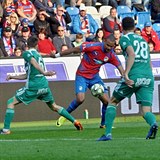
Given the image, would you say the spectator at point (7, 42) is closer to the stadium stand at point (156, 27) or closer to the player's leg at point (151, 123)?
the stadium stand at point (156, 27)

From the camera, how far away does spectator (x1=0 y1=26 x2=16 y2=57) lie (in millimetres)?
23250

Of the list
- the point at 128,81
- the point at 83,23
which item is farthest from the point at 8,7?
the point at 128,81

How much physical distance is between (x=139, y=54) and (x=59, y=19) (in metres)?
12.6

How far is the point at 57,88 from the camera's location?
70.4 feet

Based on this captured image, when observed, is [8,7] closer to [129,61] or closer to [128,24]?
[128,24]

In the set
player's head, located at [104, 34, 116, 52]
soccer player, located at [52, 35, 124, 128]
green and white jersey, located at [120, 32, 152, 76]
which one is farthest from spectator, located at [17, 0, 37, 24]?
green and white jersey, located at [120, 32, 152, 76]

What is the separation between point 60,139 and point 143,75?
1.94m

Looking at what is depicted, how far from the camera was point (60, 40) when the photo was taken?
81.1 ft

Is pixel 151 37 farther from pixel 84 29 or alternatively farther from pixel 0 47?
pixel 0 47

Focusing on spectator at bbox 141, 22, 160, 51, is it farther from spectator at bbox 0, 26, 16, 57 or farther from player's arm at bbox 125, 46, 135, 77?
player's arm at bbox 125, 46, 135, 77

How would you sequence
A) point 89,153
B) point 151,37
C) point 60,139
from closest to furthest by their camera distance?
point 89,153 < point 60,139 < point 151,37

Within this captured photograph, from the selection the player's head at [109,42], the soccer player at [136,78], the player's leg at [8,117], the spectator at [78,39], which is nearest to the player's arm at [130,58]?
the soccer player at [136,78]

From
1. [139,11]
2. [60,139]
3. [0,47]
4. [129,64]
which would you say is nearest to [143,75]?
[129,64]

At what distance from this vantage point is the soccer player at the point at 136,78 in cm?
1380
